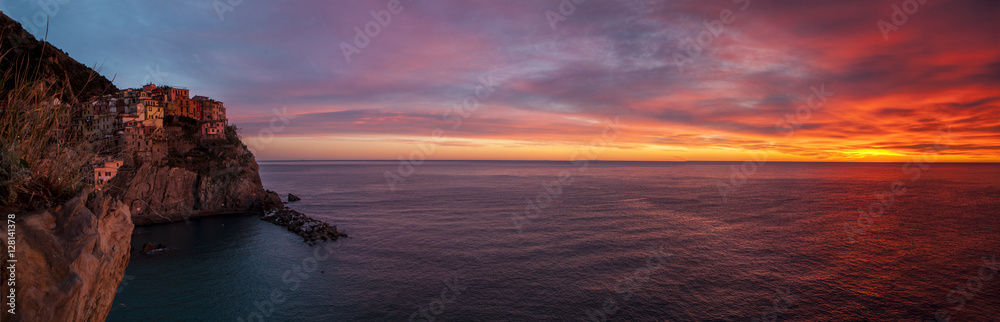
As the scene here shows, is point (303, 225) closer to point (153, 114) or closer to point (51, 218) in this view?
point (153, 114)

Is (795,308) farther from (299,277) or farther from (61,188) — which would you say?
(299,277)

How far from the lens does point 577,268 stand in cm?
4203

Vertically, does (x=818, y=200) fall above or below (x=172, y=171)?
below

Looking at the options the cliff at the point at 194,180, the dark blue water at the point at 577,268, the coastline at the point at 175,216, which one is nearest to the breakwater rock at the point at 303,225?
the dark blue water at the point at 577,268

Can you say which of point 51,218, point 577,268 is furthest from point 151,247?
point 51,218

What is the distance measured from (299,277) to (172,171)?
158ft

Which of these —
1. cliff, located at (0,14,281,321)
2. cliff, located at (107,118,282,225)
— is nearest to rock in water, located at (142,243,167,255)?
cliff, located at (107,118,282,225)

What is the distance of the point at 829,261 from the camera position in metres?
45.8

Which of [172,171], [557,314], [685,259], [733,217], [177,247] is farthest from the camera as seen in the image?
[733,217]

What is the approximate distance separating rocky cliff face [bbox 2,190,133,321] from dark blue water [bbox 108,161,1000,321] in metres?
26.2

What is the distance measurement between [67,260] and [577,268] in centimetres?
4088

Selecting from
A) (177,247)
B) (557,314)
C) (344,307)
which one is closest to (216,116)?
(177,247)

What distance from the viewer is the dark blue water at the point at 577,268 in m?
32.3

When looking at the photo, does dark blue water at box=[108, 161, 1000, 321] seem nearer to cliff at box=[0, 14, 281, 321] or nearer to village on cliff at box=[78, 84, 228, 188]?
village on cliff at box=[78, 84, 228, 188]
